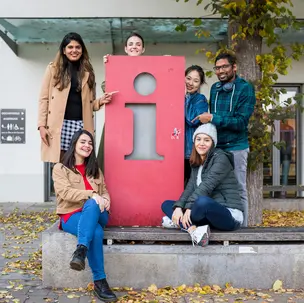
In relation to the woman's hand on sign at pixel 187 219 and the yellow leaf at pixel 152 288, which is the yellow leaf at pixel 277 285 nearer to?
the woman's hand on sign at pixel 187 219

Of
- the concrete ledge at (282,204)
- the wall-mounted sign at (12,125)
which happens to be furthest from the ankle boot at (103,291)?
the wall-mounted sign at (12,125)

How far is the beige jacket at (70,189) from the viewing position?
428 centimetres

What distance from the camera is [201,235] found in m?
4.27

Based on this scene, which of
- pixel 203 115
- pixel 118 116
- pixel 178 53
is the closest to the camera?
pixel 203 115

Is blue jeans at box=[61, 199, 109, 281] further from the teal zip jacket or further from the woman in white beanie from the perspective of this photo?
the teal zip jacket

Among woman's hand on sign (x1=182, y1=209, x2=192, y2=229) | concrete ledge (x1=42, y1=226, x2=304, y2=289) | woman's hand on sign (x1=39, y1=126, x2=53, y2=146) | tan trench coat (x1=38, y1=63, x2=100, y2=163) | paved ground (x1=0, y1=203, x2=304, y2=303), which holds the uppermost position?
tan trench coat (x1=38, y1=63, x2=100, y2=163)

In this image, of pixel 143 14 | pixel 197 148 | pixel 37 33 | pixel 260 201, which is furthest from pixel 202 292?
pixel 37 33

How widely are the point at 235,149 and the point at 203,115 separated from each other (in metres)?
0.54

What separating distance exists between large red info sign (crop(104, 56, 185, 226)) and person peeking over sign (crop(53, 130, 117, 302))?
39 centimetres

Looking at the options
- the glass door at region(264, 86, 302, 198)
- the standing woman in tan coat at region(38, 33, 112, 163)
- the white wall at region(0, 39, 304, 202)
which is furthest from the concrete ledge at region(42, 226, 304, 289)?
the glass door at region(264, 86, 302, 198)

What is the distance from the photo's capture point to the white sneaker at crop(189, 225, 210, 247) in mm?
4277

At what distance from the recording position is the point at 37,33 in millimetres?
10172

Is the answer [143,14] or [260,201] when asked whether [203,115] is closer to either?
[260,201]

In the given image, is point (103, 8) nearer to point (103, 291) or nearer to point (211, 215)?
point (211, 215)
